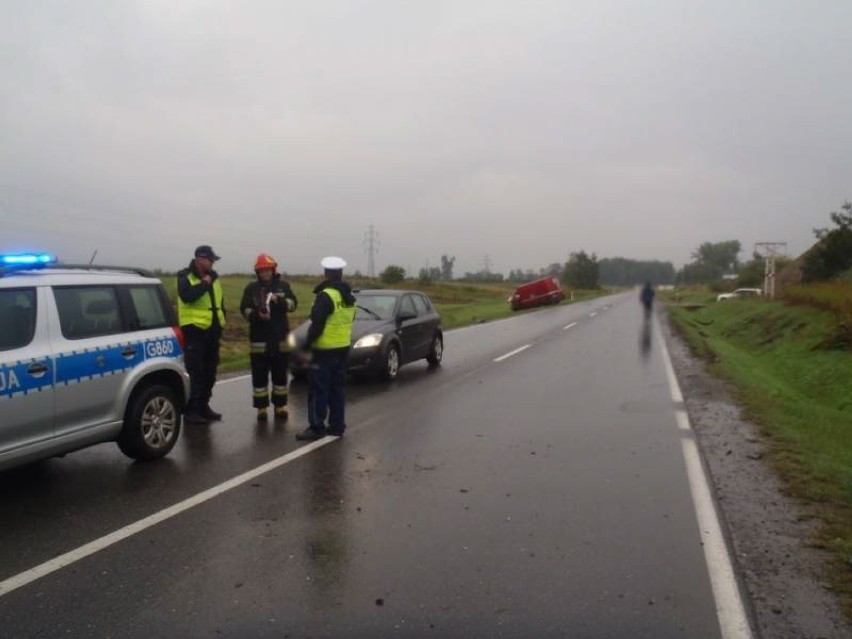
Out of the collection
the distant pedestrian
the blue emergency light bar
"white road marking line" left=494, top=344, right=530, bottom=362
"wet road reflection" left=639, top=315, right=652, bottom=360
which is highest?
the blue emergency light bar

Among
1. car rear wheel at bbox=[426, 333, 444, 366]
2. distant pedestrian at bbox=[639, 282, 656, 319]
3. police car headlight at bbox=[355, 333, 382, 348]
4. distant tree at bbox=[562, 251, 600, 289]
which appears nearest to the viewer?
police car headlight at bbox=[355, 333, 382, 348]

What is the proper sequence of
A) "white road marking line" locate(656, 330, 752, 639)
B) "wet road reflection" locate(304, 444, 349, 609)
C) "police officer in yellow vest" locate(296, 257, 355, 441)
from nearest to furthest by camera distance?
"white road marking line" locate(656, 330, 752, 639) → "wet road reflection" locate(304, 444, 349, 609) → "police officer in yellow vest" locate(296, 257, 355, 441)

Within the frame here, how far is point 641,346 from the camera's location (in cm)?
1803

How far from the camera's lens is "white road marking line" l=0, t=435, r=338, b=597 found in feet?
12.9

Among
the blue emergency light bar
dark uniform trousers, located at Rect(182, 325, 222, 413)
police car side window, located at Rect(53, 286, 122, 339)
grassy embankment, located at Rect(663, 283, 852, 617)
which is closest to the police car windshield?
dark uniform trousers, located at Rect(182, 325, 222, 413)

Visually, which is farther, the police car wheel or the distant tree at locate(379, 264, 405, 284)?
the distant tree at locate(379, 264, 405, 284)

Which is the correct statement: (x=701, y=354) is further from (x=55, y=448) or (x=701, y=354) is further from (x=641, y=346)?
(x=55, y=448)

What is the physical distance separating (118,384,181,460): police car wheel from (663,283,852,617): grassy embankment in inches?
208

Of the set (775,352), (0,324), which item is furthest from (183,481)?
(775,352)

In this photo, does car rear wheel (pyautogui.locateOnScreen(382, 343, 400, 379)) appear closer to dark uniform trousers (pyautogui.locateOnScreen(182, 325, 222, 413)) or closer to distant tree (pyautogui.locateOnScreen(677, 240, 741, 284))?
dark uniform trousers (pyautogui.locateOnScreen(182, 325, 222, 413))

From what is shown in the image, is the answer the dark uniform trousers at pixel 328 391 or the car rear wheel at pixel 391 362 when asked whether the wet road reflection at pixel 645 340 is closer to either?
the car rear wheel at pixel 391 362

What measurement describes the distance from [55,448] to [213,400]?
429 cm

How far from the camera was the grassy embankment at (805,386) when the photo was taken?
541 cm

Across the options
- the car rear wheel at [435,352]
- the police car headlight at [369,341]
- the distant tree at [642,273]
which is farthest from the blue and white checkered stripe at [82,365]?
the distant tree at [642,273]
